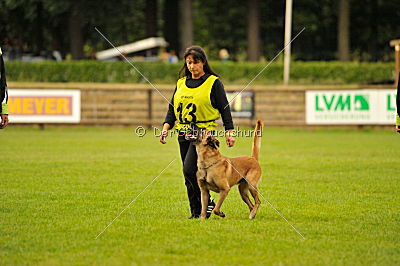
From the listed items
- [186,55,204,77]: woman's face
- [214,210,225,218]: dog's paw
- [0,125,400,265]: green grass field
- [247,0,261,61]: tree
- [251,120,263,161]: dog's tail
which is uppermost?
[247,0,261,61]: tree

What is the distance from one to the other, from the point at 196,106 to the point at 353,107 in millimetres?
18612

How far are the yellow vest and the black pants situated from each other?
247 millimetres

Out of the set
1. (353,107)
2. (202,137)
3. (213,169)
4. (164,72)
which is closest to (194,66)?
(202,137)

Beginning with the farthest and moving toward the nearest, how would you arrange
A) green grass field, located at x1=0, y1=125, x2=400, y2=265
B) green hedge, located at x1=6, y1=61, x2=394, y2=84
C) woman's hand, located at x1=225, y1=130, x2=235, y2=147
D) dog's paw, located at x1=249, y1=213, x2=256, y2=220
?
green hedge, located at x1=6, y1=61, x2=394, y2=84
dog's paw, located at x1=249, y1=213, x2=256, y2=220
woman's hand, located at x1=225, y1=130, x2=235, y2=147
green grass field, located at x1=0, y1=125, x2=400, y2=265

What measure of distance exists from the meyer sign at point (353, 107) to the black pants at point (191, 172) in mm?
17845

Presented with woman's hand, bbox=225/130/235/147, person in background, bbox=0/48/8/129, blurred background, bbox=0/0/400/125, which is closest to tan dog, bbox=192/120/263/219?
woman's hand, bbox=225/130/235/147

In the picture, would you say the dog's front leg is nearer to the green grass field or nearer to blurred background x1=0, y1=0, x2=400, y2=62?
the green grass field

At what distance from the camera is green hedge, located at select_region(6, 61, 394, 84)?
34750 millimetres

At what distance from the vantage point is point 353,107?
2697 cm

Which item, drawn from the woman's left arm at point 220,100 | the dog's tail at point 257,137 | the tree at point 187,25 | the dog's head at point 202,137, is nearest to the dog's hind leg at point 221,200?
the dog's head at point 202,137

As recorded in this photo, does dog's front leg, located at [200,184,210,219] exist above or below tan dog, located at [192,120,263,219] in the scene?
below

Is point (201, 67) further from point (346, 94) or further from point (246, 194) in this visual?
point (346, 94)

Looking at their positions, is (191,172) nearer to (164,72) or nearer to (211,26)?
(164,72)

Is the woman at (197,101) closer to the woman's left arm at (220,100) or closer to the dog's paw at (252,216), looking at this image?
the woman's left arm at (220,100)
